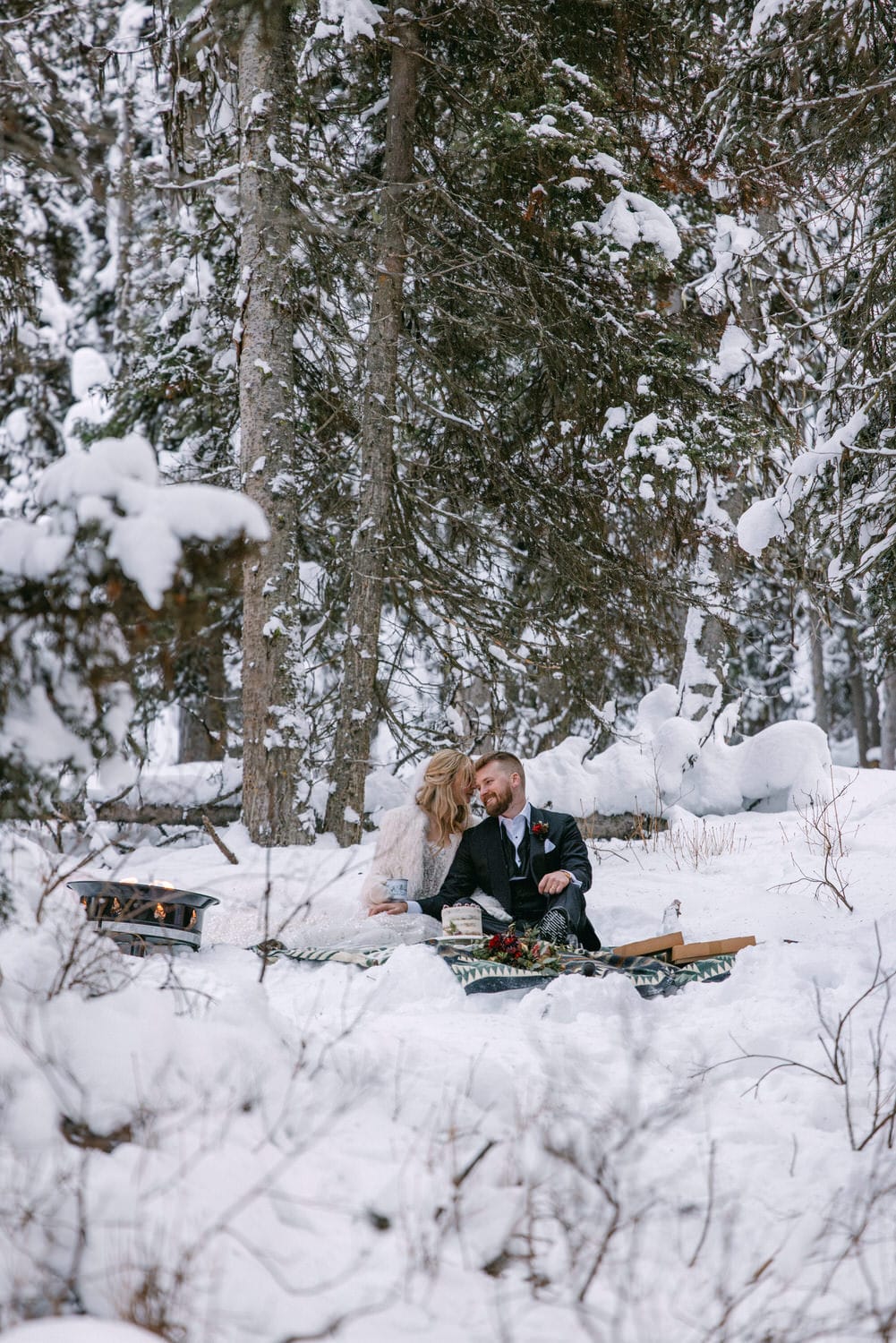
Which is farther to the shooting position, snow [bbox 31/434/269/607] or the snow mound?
the snow mound

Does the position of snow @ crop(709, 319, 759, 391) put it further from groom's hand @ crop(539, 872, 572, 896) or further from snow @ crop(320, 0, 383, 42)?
groom's hand @ crop(539, 872, 572, 896)

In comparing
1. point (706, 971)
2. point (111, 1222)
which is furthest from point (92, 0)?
point (111, 1222)

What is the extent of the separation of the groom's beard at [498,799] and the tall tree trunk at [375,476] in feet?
6.71

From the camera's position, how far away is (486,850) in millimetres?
5957

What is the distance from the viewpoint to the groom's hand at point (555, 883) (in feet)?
18.0

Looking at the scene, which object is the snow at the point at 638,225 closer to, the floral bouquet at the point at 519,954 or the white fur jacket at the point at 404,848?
the white fur jacket at the point at 404,848

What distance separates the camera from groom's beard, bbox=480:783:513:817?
585 cm

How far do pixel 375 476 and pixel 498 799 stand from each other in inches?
123

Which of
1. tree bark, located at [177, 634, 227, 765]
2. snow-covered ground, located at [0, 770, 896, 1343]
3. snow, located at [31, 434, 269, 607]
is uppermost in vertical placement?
tree bark, located at [177, 634, 227, 765]

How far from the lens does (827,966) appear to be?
436 cm

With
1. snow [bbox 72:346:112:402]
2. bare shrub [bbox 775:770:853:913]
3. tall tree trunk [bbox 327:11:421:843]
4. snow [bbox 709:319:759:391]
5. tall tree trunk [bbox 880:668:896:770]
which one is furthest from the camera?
tall tree trunk [bbox 880:668:896:770]

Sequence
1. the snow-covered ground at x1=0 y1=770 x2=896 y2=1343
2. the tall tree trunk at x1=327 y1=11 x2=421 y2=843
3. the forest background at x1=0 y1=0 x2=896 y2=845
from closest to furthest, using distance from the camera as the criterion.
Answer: the snow-covered ground at x1=0 y1=770 x2=896 y2=1343, the forest background at x1=0 y1=0 x2=896 y2=845, the tall tree trunk at x1=327 y1=11 x2=421 y2=843

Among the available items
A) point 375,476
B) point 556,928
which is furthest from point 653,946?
point 375,476

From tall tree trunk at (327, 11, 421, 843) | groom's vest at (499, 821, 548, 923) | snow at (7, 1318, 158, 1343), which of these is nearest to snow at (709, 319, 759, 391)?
tall tree trunk at (327, 11, 421, 843)
